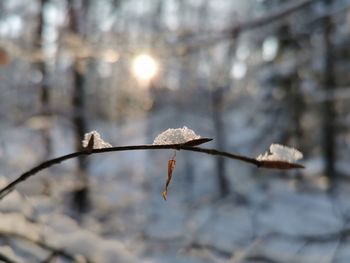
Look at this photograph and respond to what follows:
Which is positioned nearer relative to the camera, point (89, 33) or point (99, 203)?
point (89, 33)

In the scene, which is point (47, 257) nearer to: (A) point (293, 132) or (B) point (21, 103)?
(B) point (21, 103)

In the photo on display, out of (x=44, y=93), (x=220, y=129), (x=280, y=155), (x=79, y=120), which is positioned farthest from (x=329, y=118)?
(x=280, y=155)

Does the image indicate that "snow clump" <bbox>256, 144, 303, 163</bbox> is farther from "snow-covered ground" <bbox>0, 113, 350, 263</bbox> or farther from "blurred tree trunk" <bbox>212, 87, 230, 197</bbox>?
"blurred tree trunk" <bbox>212, 87, 230, 197</bbox>

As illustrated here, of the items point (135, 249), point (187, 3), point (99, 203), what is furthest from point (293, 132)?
point (187, 3)

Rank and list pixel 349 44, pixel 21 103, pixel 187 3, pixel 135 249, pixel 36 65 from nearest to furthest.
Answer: pixel 135 249, pixel 36 65, pixel 21 103, pixel 349 44, pixel 187 3

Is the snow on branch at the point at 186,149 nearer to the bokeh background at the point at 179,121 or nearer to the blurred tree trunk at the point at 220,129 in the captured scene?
the bokeh background at the point at 179,121

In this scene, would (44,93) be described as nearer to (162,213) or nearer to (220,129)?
(162,213)
